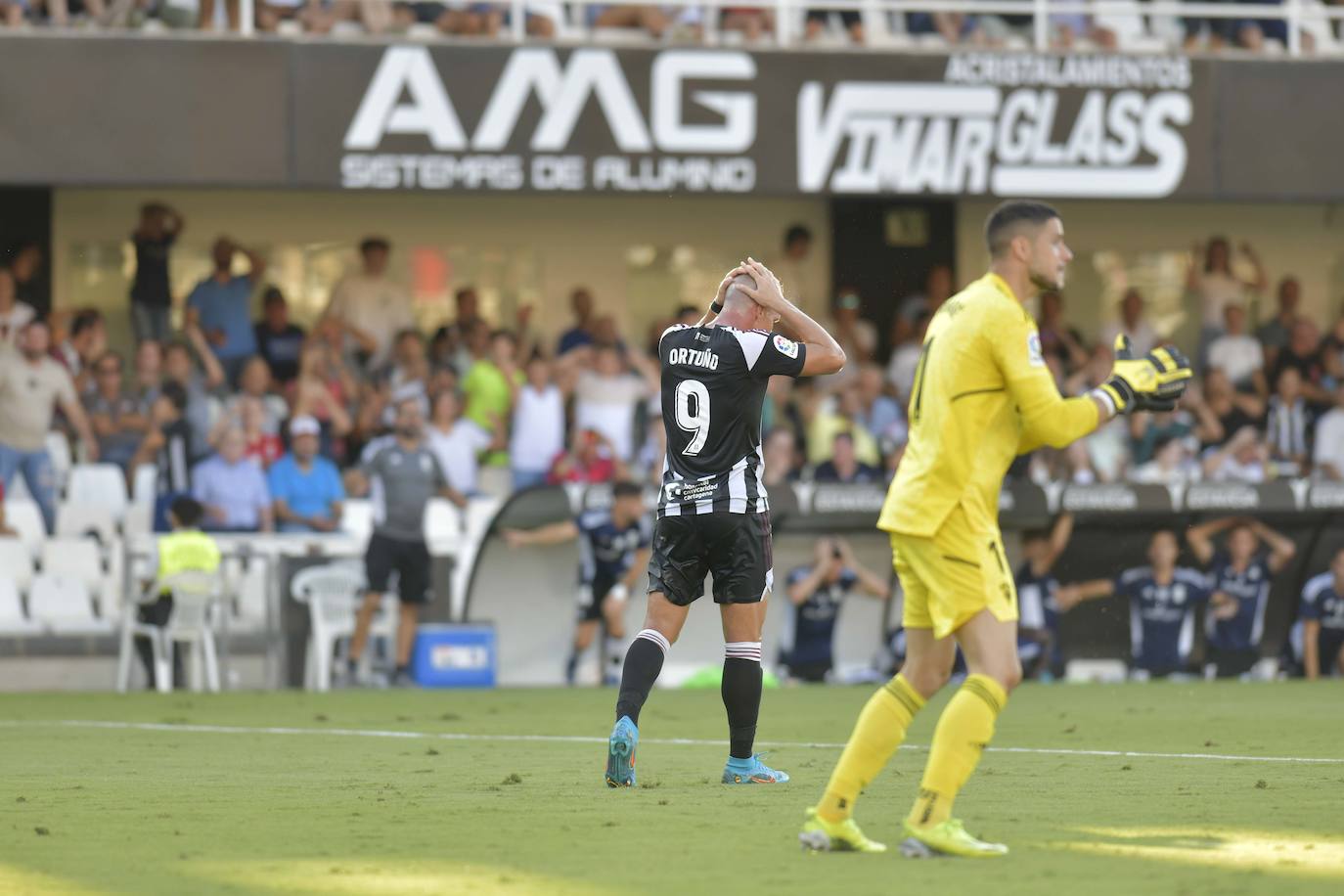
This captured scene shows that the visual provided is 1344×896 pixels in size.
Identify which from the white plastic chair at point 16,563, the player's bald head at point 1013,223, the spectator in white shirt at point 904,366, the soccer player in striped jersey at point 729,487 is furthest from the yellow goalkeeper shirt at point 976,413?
the spectator in white shirt at point 904,366

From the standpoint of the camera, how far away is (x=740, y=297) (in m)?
9.16

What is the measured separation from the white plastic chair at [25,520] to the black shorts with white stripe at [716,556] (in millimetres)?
10232

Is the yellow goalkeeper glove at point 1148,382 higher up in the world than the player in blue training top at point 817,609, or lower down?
higher up

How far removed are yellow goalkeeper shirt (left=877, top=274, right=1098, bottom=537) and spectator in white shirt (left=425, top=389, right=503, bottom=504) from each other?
1255cm

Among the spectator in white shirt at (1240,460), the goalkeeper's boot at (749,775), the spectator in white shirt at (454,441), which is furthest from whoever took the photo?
the spectator in white shirt at (1240,460)

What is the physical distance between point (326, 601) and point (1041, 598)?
6173 millimetres

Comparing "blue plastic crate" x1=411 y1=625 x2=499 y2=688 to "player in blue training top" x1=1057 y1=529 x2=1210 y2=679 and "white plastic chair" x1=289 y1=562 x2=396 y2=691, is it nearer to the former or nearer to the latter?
"white plastic chair" x1=289 y1=562 x2=396 y2=691

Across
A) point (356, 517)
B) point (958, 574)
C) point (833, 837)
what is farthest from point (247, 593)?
point (958, 574)

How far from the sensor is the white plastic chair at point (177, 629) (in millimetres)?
17062

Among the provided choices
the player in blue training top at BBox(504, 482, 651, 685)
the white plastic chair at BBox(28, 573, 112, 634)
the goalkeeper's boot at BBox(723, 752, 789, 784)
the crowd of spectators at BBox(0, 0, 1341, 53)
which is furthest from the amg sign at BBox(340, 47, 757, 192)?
the goalkeeper's boot at BBox(723, 752, 789, 784)

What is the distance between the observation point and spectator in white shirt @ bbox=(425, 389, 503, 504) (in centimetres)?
1919

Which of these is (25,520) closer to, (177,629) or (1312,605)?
(177,629)

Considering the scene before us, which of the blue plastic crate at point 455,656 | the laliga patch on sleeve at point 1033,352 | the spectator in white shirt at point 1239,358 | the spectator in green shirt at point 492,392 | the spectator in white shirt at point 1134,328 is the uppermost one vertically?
the spectator in white shirt at point 1134,328

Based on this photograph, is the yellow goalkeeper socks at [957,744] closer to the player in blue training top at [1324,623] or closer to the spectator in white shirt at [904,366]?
the player in blue training top at [1324,623]
